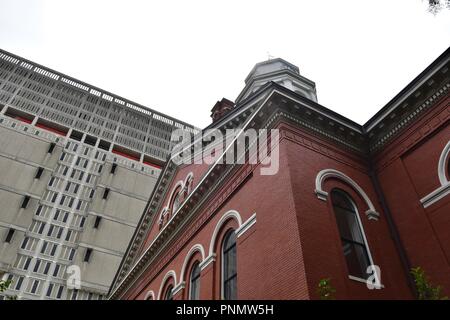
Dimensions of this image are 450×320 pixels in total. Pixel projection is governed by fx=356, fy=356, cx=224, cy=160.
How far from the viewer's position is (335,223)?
9625 millimetres

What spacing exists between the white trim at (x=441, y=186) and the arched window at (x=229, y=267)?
19.1 ft

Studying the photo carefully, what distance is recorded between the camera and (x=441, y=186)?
9492 mm

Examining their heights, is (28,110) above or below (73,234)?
above

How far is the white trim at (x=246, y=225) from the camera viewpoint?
424 inches

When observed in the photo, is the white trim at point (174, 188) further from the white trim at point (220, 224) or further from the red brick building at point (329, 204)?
the white trim at point (220, 224)

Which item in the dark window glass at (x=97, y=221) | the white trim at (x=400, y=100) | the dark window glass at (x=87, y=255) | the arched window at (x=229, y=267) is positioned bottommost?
the arched window at (x=229, y=267)

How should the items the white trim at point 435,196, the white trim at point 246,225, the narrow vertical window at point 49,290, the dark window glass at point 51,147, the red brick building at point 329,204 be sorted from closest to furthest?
1. the red brick building at point 329,204
2. the white trim at point 435,196
3. the white trim at point 246,225
4. the narrow vertical window at point 49,290
5. the dark window glass at point 51,147

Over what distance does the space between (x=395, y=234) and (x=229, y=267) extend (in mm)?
5171

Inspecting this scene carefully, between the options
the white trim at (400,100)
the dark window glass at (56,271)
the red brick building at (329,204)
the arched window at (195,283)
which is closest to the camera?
the red brick building at (329,204)

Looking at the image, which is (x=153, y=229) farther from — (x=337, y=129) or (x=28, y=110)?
(x=28, y=110)

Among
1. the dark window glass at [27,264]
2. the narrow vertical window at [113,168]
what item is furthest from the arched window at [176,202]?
the narrow vertical window at [113,168]

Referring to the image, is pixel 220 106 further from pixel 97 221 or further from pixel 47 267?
pixel 97 221

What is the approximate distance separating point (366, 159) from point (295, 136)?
9.79ft
